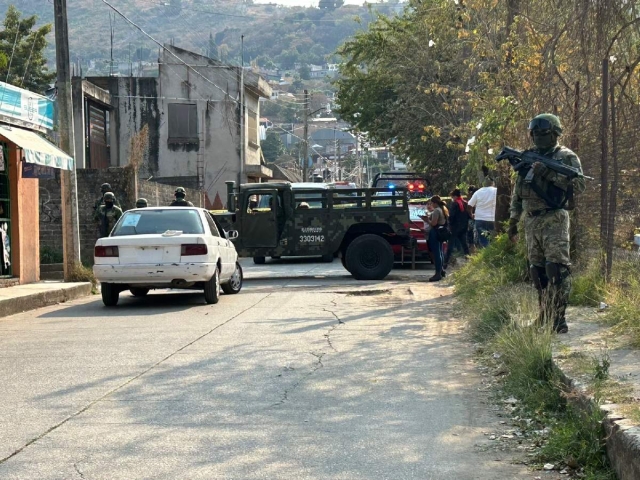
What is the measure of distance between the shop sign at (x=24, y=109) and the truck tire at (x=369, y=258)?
6.46 metres

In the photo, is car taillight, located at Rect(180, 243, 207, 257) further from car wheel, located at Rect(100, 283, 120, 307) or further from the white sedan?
car wheel, located at Rect(100, 283, 120, 307)

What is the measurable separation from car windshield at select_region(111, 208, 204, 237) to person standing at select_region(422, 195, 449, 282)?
18.1ft

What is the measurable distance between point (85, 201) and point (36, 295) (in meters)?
8.86

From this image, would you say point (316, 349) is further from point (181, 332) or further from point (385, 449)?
point (385, 449)

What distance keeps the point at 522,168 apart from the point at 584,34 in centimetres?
386

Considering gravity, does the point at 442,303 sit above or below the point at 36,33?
below

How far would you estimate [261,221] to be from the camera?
18.7 m

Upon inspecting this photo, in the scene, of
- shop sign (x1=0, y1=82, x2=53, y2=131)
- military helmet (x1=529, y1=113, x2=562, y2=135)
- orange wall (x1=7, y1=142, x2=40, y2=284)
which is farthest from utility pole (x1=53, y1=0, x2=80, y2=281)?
military helmet (x1=529, y1=113, x2=562, y2=135)

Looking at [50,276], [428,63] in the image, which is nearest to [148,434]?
[50,276]

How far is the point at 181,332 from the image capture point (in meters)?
10.4

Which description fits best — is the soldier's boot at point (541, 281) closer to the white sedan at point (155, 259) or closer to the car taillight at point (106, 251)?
the white sedan at point (155, 259)

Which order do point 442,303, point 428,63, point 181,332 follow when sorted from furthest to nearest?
point 428,63
point 442,303
point 181,332

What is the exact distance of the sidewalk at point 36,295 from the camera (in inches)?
518

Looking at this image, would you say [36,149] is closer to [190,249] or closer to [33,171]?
[33,171]
